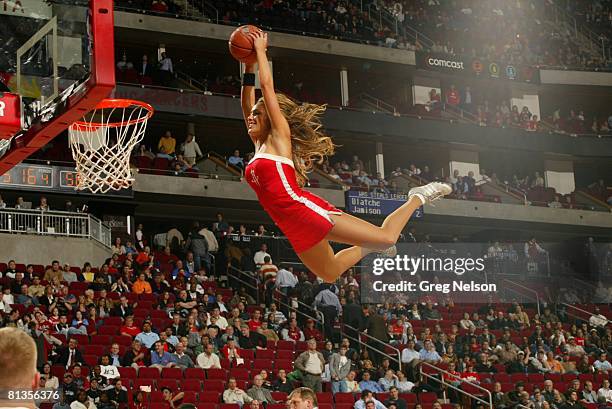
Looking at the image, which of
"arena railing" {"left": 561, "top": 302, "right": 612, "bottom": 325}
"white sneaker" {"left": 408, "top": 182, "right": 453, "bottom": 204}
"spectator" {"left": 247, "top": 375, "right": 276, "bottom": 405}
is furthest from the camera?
"arena railing" {"left": 561, "top": 302, "right": 612, "bottom": 325}

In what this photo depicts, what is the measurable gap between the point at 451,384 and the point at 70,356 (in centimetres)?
863

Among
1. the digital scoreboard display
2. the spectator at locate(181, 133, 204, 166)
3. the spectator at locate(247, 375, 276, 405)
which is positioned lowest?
the spectator at locate(247, 375, 276, 405)

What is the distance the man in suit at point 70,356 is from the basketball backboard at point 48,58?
21.0 ft

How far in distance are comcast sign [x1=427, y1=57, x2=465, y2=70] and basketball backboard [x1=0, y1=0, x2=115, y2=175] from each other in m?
25.2

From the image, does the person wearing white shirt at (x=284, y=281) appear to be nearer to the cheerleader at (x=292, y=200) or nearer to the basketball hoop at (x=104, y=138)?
the basketball hoop at (x=104, y=138)

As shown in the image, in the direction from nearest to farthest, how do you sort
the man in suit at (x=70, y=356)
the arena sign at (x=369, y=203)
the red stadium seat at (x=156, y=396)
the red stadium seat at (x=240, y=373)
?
1. the red stadium seat at (x=156, y=396)
2. the man in suit at (x=70, y=356)
3. the red stadium seat at (x=240, y=373)
4. the arena sign at (x=369, y=203)

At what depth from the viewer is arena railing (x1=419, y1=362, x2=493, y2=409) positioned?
19891 mm

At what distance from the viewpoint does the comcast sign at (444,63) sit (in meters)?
34.2

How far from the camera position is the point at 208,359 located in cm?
1761

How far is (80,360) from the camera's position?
53.0ft

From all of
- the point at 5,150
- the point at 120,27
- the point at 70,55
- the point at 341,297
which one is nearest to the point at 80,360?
the point at 5,150

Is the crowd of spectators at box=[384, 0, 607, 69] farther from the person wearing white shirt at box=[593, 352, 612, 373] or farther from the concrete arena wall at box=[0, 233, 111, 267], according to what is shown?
the concrete arena wall at box=[0, 233, 111, 267]

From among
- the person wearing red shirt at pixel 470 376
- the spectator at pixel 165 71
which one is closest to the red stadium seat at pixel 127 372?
the person wearing red shirt at pixel 470 376

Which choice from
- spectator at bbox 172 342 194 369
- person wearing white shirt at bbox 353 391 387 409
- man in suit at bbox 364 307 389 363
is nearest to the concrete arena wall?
spectator at bbox 172 342 194 369
